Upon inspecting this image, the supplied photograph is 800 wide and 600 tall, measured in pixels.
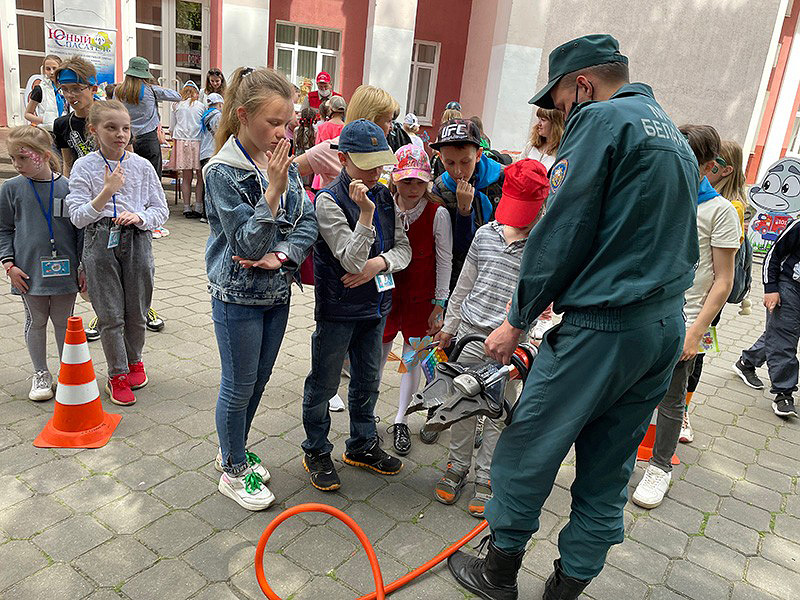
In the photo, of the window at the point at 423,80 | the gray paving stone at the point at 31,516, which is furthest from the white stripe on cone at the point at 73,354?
the window at the point at 423,80

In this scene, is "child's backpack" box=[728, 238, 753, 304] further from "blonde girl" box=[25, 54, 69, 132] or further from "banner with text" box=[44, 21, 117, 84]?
"banner with text" box=[44, 21, 117, 84]

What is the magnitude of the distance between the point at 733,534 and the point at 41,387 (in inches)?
162

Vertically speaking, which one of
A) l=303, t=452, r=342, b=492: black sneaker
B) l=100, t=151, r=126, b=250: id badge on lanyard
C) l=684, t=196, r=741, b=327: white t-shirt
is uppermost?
l=684, t=196, r=741, b=327: white t-shirt

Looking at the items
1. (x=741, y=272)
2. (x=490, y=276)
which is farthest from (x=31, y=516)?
(x=741, y=272)

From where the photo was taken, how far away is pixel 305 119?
8227 millimetres

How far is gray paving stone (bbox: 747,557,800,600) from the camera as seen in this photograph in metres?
2.78

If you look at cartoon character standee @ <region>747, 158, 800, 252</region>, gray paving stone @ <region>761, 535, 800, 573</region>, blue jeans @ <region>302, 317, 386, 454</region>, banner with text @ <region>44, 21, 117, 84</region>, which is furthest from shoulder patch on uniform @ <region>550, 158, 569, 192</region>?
banner with text @ <region>44, 21, 117, 84</region>

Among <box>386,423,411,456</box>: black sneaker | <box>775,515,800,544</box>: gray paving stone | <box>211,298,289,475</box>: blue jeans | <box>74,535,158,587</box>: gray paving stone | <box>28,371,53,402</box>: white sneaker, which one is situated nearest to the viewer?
<box>74,535,158,587</box>: gray paving stone

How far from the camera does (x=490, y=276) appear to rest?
116 inches

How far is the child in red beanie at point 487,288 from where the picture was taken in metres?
2.79

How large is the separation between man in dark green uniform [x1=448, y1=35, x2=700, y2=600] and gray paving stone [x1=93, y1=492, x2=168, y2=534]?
1592mm

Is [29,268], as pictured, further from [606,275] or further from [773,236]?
[773,236]

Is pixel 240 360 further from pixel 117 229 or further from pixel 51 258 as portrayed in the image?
pixel 51 258

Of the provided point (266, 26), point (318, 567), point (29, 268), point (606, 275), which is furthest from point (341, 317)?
point (266, 26)
